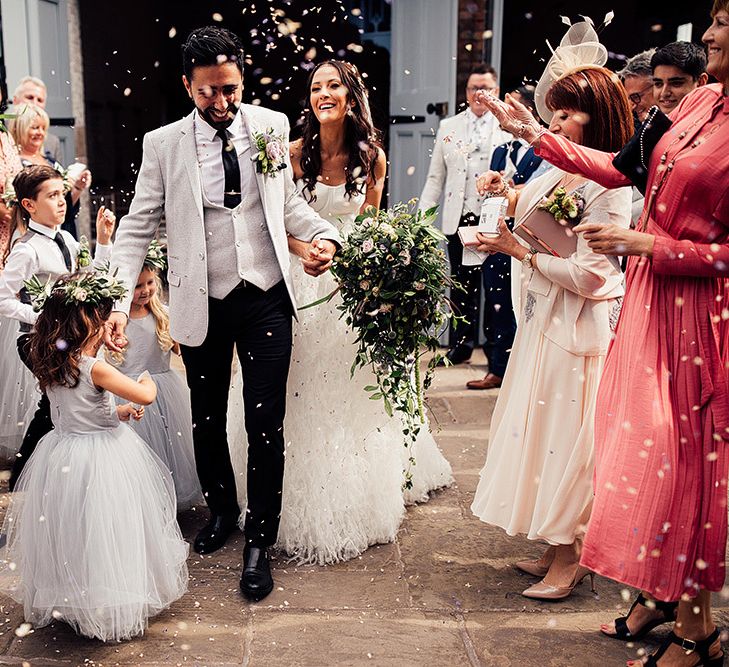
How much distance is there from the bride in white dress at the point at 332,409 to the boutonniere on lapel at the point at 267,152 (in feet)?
1.28

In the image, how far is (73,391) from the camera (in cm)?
298

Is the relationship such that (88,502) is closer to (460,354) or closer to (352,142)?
(352,142)

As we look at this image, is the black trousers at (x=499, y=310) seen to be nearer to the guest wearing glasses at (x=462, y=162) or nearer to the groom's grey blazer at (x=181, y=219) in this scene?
the guest wearing glasses at (x=462, y=162)

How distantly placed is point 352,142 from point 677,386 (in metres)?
2.00

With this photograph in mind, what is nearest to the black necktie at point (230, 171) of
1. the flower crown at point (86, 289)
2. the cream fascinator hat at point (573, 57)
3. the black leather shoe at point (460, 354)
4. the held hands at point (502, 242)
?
the flower crown at point (86, 289)

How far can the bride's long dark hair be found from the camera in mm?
3883

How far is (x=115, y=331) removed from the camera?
3.12 metres

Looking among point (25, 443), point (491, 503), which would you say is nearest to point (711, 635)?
point (491, 503)

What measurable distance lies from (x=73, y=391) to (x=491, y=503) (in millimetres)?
1624

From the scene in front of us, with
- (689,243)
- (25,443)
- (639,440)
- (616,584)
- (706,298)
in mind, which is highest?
(689,243)

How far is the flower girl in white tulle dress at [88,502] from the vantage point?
9.37ft

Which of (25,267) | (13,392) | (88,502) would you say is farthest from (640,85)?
(13,392)

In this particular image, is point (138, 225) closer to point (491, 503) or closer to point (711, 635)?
point (491, 503)

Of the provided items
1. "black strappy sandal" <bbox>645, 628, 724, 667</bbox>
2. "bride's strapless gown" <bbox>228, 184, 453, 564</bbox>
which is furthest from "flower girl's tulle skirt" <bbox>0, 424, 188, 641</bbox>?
"black strappy sandal" <bbox>645, 628, 724, 667</bbox>
